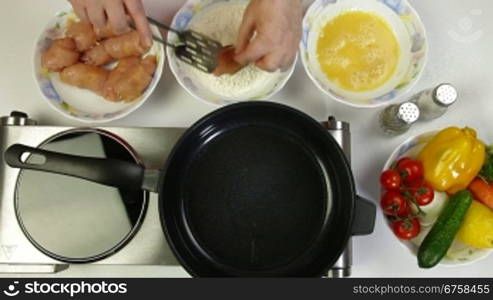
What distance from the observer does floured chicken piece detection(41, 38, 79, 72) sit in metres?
0.79

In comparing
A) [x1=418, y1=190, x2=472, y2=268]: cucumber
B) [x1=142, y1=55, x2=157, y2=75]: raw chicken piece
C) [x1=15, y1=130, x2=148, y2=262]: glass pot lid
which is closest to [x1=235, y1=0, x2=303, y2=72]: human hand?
[x1=142, y1=55, x2=157, y2=75]: raw chicken piece

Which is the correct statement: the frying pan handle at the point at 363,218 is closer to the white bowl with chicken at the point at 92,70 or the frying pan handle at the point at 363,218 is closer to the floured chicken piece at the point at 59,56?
the white bowl with chicken at the point at 92,70

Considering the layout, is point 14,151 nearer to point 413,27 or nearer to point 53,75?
point 53,75

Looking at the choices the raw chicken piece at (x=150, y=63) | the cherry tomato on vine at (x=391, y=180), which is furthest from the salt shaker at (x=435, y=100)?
the raw chicken piece at (x=150, y=63)

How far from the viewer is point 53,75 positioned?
0.81 m

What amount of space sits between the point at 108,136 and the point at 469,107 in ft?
2.22

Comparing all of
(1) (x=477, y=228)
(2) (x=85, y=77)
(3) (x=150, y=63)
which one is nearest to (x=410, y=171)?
(1) (x=477, y=228)

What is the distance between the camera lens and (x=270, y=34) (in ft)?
2.33

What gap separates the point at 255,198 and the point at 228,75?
27cm

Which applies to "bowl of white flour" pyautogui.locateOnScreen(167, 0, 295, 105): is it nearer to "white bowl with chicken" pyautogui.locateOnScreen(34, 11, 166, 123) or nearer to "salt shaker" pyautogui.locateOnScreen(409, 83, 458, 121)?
"white bowl with chicken" pyautogui.locateOnScreen(34, 11, 166, 123)

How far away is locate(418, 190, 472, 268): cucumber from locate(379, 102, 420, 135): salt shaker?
5.9 inches

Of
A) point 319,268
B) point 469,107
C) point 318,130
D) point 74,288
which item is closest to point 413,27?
point 469,107

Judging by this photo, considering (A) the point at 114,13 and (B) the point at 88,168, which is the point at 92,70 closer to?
(A) the point at 114,13

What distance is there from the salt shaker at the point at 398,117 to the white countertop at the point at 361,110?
22 mm
